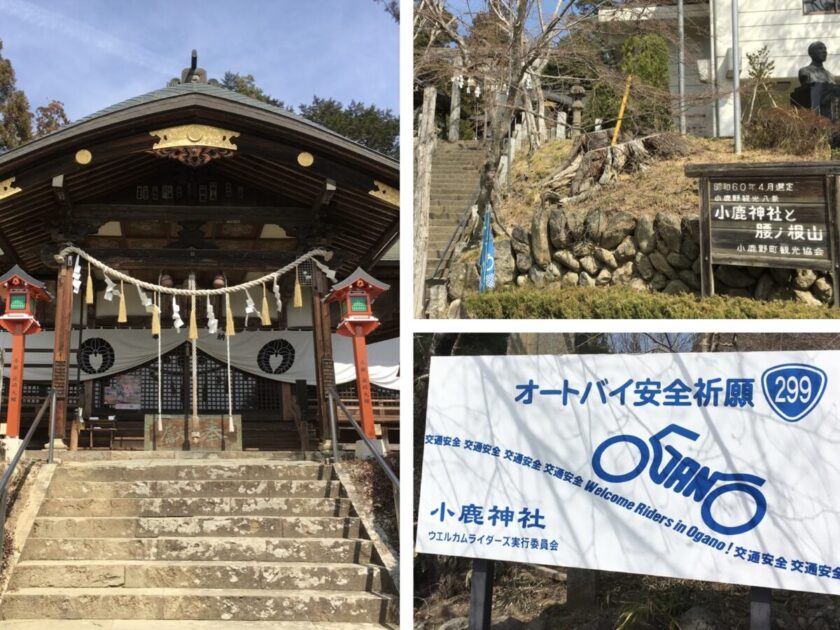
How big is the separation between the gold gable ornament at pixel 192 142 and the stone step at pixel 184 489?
3.47m

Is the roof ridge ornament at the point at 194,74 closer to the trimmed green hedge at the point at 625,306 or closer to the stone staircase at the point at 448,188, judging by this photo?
the stone staircase at the point at 448,188

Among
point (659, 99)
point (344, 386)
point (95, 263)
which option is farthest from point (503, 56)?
point (344, 386)

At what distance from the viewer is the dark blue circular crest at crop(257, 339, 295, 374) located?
1270 cm

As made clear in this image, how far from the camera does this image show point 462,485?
6.57 meters

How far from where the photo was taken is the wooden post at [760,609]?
590 cm

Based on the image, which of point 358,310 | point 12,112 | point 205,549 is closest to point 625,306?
point 205,549

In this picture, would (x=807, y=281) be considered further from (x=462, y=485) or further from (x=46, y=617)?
(x=46, y=617)

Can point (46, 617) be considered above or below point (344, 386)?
below

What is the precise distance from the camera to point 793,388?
591 cm

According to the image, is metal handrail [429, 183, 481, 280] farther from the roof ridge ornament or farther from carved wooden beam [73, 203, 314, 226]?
the roof ridge ornament

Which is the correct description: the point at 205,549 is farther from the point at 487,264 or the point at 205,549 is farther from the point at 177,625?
the point at 487,264

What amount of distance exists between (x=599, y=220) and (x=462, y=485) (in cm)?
226

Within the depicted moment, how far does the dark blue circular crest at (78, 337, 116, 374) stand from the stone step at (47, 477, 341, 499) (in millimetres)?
4453

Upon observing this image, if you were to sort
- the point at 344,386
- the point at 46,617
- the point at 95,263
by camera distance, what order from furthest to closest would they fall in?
1. the point at 344,386
2. the point at 95,263
3. the point at 46,617
